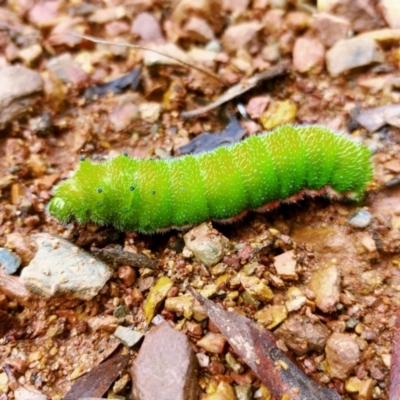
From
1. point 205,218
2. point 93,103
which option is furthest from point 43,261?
point 93,103

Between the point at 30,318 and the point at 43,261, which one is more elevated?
the point at 43,261

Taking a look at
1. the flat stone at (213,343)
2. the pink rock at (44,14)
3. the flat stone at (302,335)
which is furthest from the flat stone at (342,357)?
the pink rock at (44,14)

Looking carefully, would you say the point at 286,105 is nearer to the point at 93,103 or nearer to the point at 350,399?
the point at 93,103

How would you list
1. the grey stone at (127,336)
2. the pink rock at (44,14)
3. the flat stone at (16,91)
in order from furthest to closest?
the pink rock at (44,14) → the flat stone at (16,91) → the grey stone at (127,336)

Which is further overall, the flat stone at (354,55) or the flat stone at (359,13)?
the flat stone at (359,13)

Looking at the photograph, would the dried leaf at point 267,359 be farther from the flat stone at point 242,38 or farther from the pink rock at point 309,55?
the flat stone at point 242,38

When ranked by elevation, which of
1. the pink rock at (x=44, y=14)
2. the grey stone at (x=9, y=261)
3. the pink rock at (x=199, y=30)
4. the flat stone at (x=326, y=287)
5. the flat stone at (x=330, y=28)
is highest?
the flat stone at (x=330, y=28)
